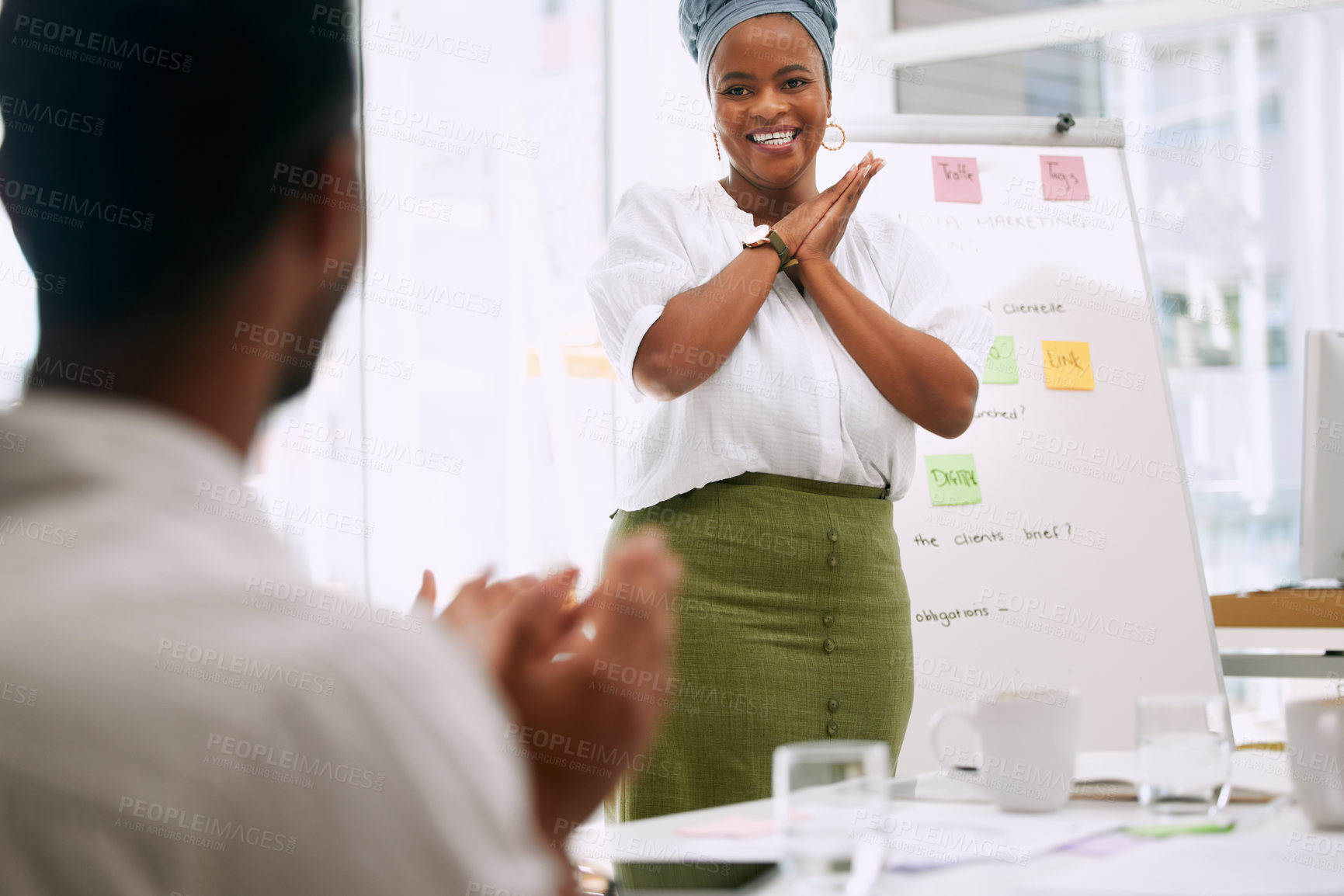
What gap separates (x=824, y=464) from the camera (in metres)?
1.59

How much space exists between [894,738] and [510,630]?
4.15 feet

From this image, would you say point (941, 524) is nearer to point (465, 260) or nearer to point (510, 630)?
point (465, 260)

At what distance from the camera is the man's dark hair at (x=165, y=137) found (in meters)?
0.38

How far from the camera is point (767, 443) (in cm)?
158

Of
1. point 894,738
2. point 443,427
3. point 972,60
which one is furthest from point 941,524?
point 972,60

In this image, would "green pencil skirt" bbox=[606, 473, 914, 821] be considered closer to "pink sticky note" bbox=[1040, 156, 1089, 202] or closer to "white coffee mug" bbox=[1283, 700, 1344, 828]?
"white coffee mug" bbox=[1283, 700, 1344, 828]

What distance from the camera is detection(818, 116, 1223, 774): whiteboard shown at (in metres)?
2.43

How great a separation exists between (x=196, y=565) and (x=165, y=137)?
179 millimetres

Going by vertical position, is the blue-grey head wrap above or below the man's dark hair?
above

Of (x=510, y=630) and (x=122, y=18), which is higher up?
(x=122, y=18)

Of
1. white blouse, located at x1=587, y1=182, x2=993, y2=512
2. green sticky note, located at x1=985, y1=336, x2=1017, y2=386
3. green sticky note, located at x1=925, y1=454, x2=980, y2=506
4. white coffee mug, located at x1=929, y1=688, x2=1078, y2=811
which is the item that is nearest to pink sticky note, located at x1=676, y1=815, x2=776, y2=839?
white coffee mug, located at x1=929, y1=688, x2=1078, y2=811

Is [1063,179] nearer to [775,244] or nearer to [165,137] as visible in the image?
[775,244]

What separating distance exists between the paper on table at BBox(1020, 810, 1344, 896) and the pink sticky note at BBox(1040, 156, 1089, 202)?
7.30 feet

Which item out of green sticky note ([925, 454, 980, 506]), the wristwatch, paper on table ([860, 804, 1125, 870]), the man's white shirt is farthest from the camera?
green sticky note ([925, 454, 980, 506])
